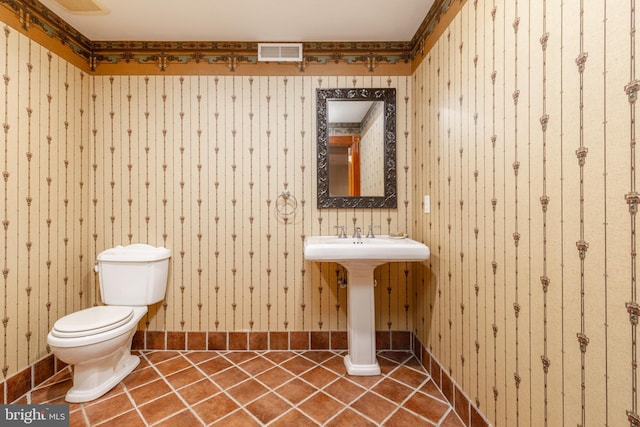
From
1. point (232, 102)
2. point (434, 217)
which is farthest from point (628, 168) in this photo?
point (232, 102)

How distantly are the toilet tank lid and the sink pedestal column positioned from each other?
1368 mm

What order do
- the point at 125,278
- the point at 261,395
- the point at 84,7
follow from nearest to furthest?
the point at 261,395
the point at 84,7
the point at 125,278

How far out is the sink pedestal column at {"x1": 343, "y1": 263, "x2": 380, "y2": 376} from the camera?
199 cm

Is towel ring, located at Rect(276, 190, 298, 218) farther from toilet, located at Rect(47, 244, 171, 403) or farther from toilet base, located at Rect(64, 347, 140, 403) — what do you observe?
toilet base, located at Rect(64, 347, 140, 403)

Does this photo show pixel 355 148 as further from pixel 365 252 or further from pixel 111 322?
pixel 111 322

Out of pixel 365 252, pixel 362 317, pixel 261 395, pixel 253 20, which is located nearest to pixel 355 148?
pixel 365 252

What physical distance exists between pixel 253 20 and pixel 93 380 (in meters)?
2.44

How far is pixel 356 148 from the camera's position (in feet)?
7.66

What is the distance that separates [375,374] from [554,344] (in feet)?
4.04

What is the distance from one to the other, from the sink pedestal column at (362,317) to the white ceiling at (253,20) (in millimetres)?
1656

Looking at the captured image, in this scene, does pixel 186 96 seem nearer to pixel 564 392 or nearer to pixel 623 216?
pixel 623 216

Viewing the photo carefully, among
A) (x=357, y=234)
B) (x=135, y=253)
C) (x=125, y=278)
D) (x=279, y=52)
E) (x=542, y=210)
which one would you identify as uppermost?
(x=279, y=52)

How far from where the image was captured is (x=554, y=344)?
40.3 inches

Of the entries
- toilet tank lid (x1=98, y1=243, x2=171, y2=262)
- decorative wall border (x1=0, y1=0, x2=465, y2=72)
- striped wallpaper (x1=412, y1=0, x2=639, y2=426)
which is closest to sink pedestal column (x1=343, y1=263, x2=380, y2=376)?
striped wallpaper (x1=412, y1=0, x2=639, y2=426)
